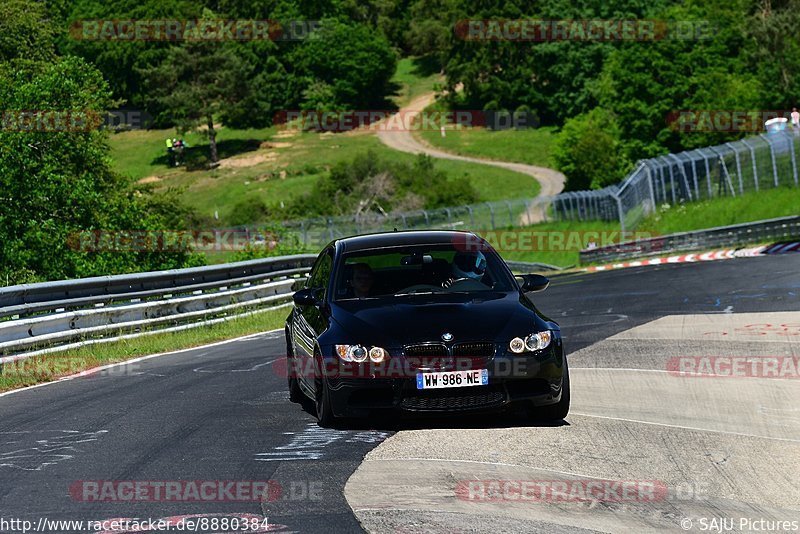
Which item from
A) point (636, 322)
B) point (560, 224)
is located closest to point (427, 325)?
point (636, 322)

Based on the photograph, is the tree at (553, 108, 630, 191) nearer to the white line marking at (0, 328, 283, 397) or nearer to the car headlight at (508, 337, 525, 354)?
the white line marking at (0, 328, 283, 397)

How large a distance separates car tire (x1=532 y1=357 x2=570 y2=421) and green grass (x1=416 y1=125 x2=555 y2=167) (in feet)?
307

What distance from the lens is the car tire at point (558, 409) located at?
9.48 m

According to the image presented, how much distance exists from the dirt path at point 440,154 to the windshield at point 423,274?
3000 inches

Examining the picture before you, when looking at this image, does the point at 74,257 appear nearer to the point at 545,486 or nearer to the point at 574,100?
the point at 545,486

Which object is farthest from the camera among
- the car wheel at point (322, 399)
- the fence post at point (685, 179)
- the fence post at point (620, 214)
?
the fence post at point (620, 214)

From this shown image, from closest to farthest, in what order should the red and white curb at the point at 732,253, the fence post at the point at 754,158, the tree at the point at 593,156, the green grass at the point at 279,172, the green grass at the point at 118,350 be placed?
1. the green grass at the point at 118,350
2. the red and white curb at the point at 732,253
3. the fence post at the point at 754,158
4. the tree at the point at 593,156
5. the green grass at the point at 279,172

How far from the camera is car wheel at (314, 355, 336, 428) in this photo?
943cm

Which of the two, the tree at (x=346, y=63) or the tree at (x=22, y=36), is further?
the tree at (x=346, y=63)

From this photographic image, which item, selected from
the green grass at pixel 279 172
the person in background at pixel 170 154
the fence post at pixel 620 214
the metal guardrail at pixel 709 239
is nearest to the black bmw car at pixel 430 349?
the metal guardrail at pixel 709 239

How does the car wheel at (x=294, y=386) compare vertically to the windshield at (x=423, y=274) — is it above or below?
below

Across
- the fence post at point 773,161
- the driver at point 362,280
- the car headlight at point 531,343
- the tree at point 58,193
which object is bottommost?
the fence post at point 773,161

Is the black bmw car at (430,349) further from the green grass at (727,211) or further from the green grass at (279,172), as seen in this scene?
the green grass at (279,172)

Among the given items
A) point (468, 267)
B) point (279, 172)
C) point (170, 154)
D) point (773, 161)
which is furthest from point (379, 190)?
point (468, 267)
